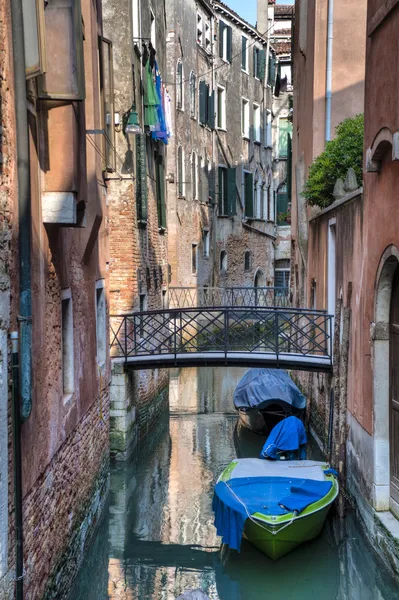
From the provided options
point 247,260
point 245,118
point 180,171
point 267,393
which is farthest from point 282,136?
point 267,393

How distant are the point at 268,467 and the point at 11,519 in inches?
201

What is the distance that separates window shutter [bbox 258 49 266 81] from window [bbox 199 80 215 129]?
5.84 m

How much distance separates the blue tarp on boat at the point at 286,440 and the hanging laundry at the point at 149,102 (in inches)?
264

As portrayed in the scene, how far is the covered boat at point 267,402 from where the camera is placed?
45.7ft

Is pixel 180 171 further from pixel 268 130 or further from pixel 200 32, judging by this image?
pixel 268 130

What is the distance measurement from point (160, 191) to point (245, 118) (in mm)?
14665

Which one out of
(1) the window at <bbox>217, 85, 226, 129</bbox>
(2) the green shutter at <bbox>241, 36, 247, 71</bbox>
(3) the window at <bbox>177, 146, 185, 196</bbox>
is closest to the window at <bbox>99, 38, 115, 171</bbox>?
(3) the window at <bbox>177, 146, 185, 196</bbox>

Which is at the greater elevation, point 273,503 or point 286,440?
point 286,440

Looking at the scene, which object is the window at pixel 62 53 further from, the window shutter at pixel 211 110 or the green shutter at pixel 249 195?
the green shutter at pixel 249 195

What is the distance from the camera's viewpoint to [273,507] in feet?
27.1

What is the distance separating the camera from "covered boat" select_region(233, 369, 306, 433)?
549 inches

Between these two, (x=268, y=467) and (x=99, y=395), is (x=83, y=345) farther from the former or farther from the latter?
(x=268, y=467)

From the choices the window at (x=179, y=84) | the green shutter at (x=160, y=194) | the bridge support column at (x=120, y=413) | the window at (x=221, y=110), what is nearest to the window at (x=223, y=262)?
the window at (x=221, y=110)

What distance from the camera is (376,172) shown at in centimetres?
812
